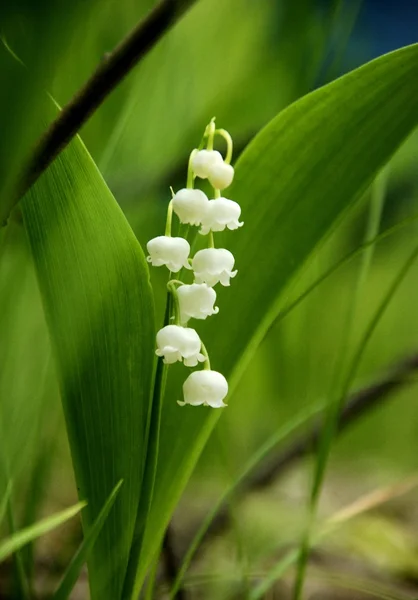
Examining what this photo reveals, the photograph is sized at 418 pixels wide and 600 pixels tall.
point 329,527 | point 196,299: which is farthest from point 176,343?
point 329,527

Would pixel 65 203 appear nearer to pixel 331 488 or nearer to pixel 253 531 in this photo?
pixel 253 531

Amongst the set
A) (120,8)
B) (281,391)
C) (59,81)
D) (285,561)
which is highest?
(120,8)

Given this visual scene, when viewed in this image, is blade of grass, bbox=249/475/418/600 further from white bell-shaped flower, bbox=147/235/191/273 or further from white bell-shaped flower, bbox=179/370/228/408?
white bell-shaped flower, bbox=147/235/191/273

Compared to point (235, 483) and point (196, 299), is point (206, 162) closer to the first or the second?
point (196, 299)

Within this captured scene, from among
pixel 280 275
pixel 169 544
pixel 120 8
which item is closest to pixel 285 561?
pixel 169 544

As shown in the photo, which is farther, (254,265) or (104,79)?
(254,265)

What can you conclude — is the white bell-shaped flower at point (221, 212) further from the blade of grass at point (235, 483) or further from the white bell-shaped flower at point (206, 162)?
the blade of grass at point (235, 483)

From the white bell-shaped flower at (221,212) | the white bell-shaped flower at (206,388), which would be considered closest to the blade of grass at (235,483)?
the white bell-shaped flower at (206,388)
